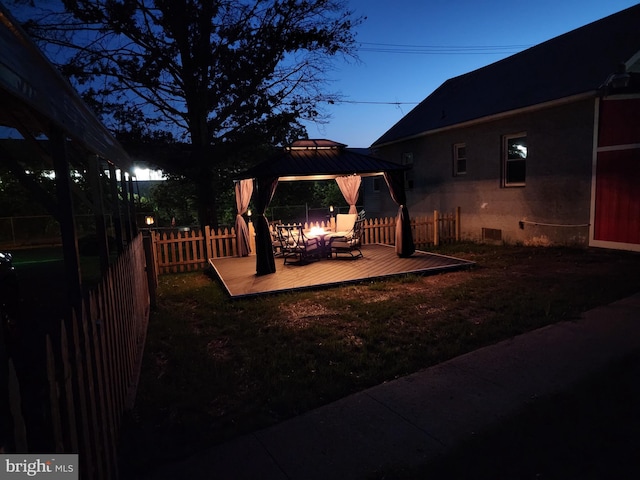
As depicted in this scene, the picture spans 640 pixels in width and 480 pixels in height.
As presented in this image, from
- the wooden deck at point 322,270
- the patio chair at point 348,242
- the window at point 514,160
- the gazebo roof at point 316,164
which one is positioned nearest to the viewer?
the wooden deck at point 322,270

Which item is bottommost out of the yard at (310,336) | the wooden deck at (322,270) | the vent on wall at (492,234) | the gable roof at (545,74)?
the yard at (310,336)

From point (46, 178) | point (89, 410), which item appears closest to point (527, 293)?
point (89, 410)

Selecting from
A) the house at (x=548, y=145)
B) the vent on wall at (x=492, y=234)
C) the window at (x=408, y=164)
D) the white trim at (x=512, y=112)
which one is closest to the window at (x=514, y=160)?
the house at (x=548, y=145)

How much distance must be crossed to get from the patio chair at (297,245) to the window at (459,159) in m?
6.82

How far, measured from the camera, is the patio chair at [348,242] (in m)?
11.4

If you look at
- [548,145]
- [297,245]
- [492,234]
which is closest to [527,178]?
[548,145]

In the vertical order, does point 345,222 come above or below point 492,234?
above

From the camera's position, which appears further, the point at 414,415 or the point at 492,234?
the point at 492,234

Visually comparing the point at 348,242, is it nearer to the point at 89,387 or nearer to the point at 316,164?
the point at 316,164

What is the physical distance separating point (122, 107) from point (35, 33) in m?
3.52

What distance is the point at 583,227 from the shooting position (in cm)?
1052

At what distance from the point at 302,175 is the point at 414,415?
7920 millimetres

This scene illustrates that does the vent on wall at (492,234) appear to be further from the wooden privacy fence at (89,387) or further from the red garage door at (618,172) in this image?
the wooden privacy fence at (89,387)

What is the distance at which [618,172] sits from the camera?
31.3 ft
